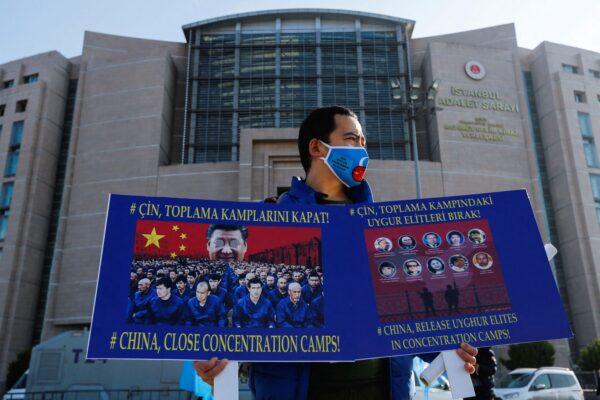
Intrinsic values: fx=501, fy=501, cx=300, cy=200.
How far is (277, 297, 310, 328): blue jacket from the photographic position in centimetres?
250

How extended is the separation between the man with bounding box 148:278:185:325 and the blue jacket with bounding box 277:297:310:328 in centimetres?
48

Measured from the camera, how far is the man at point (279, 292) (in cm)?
256

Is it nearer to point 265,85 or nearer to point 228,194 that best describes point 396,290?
point 228,194

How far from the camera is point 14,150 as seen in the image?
46.5 meters

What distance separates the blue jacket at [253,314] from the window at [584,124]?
50.6 metres

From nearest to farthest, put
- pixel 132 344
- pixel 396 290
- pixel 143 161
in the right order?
pixel 132 344 < pixel 396 290 < pixel 143 161

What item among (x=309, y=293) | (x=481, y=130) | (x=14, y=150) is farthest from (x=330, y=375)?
(x=14, y=150)

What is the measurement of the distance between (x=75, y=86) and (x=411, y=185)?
3472 centimetres

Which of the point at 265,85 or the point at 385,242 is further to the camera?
the point at 265,85

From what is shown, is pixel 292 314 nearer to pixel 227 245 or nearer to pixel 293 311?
pixel 293 311

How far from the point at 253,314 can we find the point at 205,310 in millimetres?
238

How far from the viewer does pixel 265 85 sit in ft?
157

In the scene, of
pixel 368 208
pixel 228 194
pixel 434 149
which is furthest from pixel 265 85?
pixel 368 208

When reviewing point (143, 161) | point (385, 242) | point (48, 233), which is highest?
point (143, 161)
